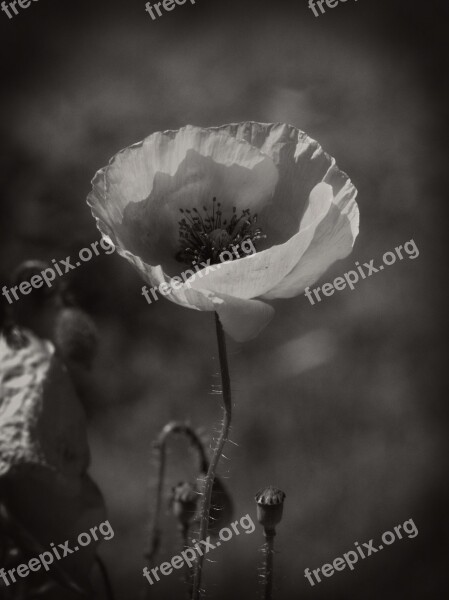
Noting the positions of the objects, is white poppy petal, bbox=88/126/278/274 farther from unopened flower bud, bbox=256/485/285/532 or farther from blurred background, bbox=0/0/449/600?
blurred background, bbox=0/0/449/600

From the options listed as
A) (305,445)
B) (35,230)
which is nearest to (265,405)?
(305,445)

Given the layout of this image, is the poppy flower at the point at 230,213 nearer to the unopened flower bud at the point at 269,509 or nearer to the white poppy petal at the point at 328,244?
the white poppy petal at the point at 328,244

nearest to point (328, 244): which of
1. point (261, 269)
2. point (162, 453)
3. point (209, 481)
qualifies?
point (261, 269)

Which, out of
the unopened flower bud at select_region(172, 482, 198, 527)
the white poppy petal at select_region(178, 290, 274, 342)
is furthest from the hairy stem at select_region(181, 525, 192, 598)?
the white poppy petal at select_region(178, 290, 274, 342)

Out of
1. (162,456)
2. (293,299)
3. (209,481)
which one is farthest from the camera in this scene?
(293,299)

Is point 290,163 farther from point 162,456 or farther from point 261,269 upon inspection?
point 162,456

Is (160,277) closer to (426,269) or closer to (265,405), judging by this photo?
(265,405)
